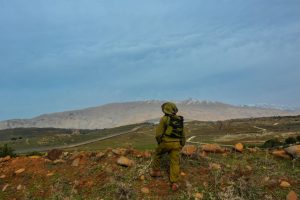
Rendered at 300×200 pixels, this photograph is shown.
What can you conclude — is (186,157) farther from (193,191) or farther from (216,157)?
(193,191)

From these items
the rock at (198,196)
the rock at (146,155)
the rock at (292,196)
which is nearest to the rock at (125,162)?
the rock at (146,155)

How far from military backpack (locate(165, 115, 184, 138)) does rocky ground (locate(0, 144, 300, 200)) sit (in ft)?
4.58

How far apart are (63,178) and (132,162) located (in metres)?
2.54

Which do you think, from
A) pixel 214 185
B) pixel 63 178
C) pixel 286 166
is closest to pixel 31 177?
pixel 63 178

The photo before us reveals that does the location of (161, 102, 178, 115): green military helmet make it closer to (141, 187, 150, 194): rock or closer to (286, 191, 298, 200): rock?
(141, 187, 150, 194): rock

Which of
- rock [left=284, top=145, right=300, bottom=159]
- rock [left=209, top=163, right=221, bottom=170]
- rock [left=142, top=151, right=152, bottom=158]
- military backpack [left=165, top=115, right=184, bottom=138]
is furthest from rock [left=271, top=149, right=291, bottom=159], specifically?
rock [left=142, top=151, right=152, bottom=158]

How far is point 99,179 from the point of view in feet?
45.6

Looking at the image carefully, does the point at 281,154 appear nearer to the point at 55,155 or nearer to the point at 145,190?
the point at 145,190

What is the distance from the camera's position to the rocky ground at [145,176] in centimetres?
1232

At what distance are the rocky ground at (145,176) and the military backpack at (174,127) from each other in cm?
139

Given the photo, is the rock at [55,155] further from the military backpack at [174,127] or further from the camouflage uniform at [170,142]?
the military backpack at [174,127]

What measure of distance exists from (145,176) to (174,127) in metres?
1.99

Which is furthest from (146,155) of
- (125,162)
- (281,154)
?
(281,154)

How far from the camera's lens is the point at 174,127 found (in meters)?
13.0
